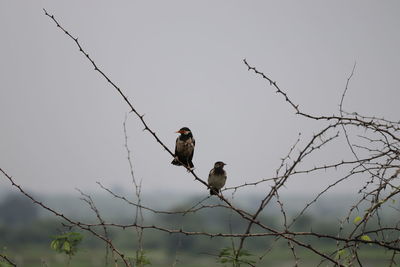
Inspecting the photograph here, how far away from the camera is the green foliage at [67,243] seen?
10.4 ft

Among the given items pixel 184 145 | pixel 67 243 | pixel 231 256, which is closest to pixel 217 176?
pixel 184 145

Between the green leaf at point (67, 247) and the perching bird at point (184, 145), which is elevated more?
the perching bird at point (184, 145)

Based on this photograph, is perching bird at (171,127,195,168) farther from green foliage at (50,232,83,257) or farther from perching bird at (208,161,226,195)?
green foliage at (50,232,83,257)

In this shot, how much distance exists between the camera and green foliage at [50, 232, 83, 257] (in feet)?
10.4

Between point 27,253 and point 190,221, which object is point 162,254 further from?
point 27,253

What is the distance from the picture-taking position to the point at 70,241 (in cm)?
328

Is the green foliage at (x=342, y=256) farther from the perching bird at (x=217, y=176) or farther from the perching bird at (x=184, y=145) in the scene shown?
the perching bird at (x=217, y=176)

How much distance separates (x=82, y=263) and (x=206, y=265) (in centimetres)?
2777

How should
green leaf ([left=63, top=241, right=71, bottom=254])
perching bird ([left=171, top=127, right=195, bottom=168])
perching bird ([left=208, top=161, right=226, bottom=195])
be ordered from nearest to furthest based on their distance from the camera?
green leaf ([left=63, top=241, right=71, bottom=254]) → perching bird ([left=171, top=127, right=195, bottom=168]) → perching bird ([left=208, top=161, right=226, bottom=195])

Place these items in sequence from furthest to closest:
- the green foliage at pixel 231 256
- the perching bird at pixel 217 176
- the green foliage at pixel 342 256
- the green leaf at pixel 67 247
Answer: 1. the perching bird at pixel 217 176
2. the green leaf at pixel 67 247
3. the green foliage at pixel 231 256
4. the green foliage at pixel 342 256

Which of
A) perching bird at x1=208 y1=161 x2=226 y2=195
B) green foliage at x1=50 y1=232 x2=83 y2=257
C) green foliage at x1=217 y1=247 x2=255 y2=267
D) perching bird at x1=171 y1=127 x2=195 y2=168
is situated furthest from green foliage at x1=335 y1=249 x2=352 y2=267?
perching bird at x1=208 y1=161 x2=226 y2=195

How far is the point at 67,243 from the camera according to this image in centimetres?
318

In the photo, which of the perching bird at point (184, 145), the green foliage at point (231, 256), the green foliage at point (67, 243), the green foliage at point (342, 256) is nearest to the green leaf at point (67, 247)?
the green foliage at point (67, 243)

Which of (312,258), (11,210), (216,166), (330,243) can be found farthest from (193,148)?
(11,210)
